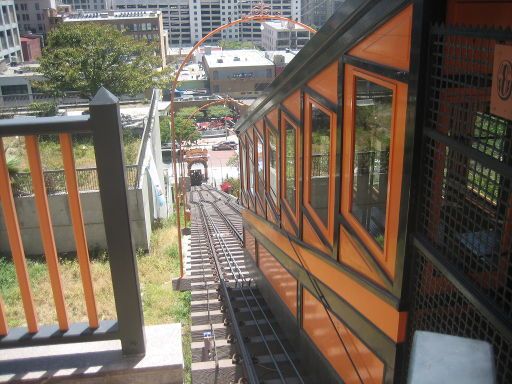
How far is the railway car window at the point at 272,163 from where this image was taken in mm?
5775

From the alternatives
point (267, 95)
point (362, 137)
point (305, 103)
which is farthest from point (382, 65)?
point (267, 95)

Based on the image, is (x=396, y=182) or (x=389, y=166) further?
(x=389, y=166)

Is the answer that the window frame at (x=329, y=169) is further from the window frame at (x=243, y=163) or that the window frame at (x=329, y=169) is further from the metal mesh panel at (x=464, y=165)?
the window frame at (x=243, y=163)

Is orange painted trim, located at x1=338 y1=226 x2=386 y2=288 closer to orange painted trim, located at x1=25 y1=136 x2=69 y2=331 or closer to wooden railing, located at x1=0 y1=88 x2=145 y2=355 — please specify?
wooden railing, located at x1=0 y1=88 x2=145 y2=355

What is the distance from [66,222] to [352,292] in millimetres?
12688

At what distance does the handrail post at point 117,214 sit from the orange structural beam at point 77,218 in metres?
0.16

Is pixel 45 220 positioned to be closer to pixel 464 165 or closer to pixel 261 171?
pixel 464 165

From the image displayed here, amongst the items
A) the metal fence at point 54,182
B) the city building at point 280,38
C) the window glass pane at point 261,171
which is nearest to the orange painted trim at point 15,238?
the window glass pane at point 261,171

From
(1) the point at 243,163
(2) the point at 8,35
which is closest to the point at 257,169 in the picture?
(1) the point at 243,163

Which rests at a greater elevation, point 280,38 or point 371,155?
point 280,38

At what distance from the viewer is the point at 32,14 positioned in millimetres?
73250

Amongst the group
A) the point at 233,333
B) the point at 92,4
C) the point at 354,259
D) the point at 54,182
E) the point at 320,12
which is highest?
the point at 92,4

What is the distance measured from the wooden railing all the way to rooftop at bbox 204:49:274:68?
5794 centimetres

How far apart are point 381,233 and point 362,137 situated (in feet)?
2.17
